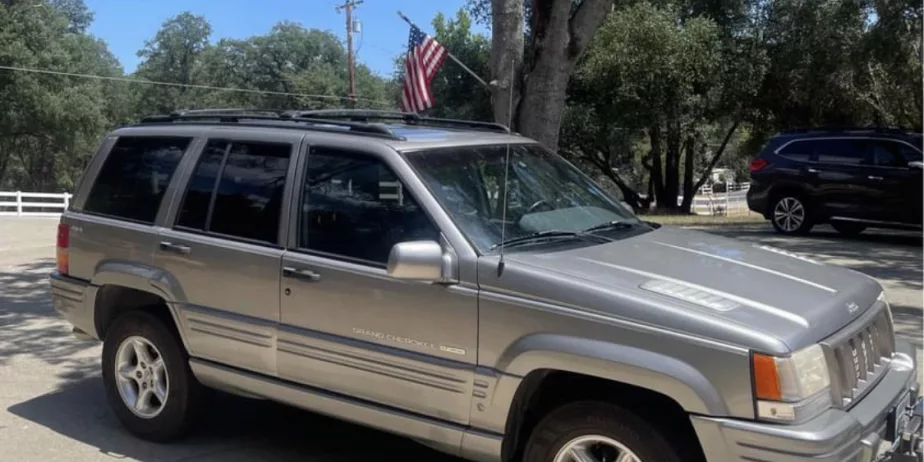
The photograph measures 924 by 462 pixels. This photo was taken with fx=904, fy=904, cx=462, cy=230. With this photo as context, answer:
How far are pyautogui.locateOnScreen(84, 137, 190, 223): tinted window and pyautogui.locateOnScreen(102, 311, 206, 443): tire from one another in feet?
2.12

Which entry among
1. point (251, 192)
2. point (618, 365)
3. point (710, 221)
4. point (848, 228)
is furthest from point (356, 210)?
point (710, 221)

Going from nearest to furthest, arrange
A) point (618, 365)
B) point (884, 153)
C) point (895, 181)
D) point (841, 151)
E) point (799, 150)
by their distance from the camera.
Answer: point (618, 365) < point (895, 181) < point (884, 153) < point (841, 151) < point (799, 150)

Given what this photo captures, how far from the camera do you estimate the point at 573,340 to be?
3645 millimetres

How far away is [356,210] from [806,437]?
91.0 inches

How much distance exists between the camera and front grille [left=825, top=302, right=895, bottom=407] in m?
3.53

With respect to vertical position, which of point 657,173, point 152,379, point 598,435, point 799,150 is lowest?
point 152,379

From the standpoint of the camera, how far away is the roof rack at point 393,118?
5.50 meters

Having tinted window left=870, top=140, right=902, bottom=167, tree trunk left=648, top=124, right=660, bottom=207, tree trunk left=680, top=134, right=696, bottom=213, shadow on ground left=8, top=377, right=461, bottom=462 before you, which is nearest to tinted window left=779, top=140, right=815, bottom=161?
tinted window left=870, top=140, right=902, bottom=167

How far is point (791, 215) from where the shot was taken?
14.8 metres

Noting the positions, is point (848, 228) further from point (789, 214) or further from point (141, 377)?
point (141, 377)

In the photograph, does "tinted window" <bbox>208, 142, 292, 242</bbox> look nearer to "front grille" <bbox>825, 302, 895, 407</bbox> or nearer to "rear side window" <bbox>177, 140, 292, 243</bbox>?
"rear side window" <bbox>177, 140, 292, 243</bbox>

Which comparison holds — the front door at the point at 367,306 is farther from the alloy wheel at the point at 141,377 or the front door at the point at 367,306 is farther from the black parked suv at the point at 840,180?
the black parked suv at the point at 840,180

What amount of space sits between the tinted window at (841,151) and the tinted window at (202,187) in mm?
11635

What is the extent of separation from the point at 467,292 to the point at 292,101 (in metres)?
56.4
